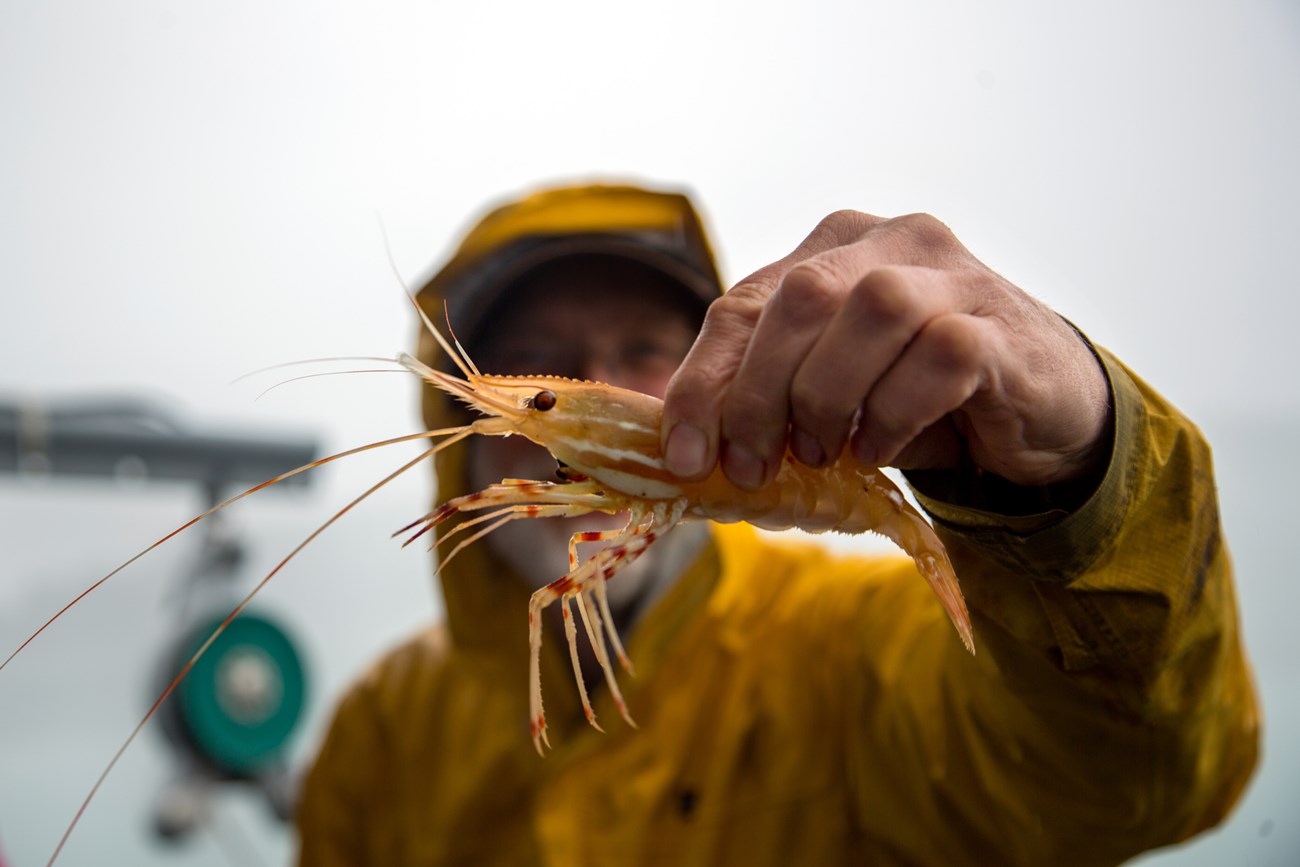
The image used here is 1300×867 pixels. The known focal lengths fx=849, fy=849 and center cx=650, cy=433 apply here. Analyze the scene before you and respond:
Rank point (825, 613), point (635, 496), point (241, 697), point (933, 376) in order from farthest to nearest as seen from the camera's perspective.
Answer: point (241, 697)
point (825, 613)
point (635, 496)
point (933, 376)

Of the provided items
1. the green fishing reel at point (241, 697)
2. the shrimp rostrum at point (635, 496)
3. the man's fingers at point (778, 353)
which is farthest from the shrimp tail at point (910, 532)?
the green fishing reel at point (241, 697)

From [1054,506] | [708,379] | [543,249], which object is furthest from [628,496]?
[543,249]

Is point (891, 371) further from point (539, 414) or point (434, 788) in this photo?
point (434, 788)

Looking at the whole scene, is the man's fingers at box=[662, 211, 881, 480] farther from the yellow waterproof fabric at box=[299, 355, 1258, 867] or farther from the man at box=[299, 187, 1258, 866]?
the yellow waterproof fabric at box=[299, 355, 1258, 867]

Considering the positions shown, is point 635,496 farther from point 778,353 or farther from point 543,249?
point 543,249

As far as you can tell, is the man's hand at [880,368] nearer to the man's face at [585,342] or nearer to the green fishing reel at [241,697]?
the man's face at [585,342]

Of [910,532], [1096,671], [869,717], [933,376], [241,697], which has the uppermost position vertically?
[933,376]
